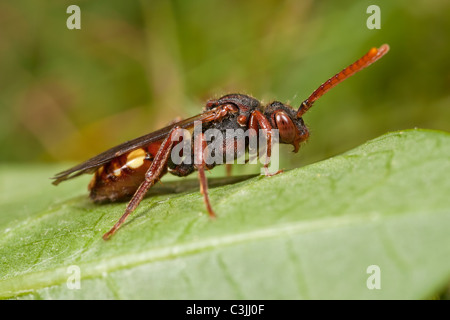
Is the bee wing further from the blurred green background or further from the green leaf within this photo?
the blurred green background

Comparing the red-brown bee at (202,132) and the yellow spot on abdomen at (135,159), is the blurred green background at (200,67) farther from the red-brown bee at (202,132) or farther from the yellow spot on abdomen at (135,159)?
the yellow spot on abdomen at (135,159)

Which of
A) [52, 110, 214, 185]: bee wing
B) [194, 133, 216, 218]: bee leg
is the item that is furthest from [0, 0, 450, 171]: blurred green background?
[52, 110, 214, 185]: bee wing

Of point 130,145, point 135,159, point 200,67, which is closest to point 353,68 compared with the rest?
point 130,145

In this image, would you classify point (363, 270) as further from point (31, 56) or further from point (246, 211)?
point (31, 56)

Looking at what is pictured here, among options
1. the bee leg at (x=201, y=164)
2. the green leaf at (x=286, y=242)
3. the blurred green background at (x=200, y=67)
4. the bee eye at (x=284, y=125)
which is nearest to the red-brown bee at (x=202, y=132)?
the bee eye at (x=284, y=125)

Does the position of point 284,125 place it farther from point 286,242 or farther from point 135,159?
point 286,242
